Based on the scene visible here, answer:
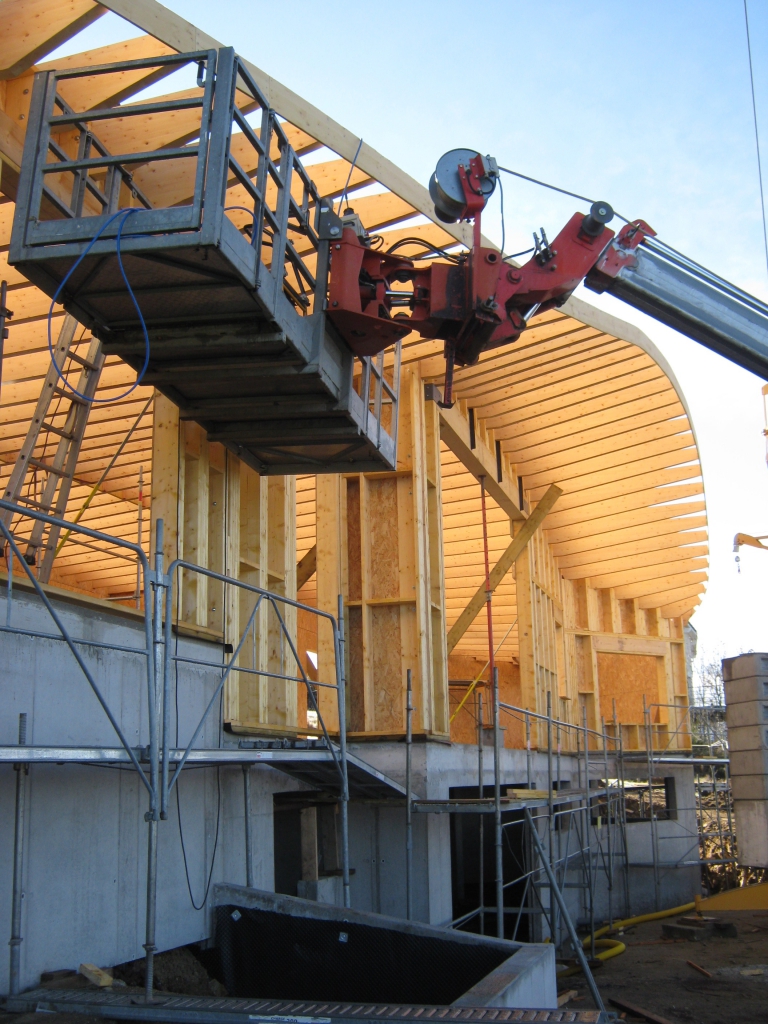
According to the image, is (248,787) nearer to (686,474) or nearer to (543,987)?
(543,987)

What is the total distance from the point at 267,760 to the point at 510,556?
10662 mm

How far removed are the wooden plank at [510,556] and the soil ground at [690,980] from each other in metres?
5.59

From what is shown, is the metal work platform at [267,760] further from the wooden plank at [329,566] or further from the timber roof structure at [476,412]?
the timber roof structure at [476,412]

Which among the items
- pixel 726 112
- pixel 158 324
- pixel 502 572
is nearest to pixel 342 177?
pixel 158 324

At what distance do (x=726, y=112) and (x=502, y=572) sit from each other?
9787 millimetres

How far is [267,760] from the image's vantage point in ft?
24.9

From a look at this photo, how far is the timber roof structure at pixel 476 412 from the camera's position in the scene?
7414mm

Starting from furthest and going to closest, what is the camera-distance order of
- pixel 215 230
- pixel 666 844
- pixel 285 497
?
pixel 666 844 < pixel 285 497 < pixel 215 230

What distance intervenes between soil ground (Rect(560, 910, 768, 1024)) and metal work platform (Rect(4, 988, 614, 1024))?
227 inches

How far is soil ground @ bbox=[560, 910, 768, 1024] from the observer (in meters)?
10.6

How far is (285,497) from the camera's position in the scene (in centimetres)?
1088

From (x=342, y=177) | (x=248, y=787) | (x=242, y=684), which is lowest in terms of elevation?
(x=248, y=787)

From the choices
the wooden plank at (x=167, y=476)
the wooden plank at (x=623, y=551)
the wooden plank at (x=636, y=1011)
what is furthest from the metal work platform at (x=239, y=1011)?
the wooden plank at (x=623, y=551)

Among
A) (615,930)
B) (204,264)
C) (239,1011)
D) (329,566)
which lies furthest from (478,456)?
(239,1011)
